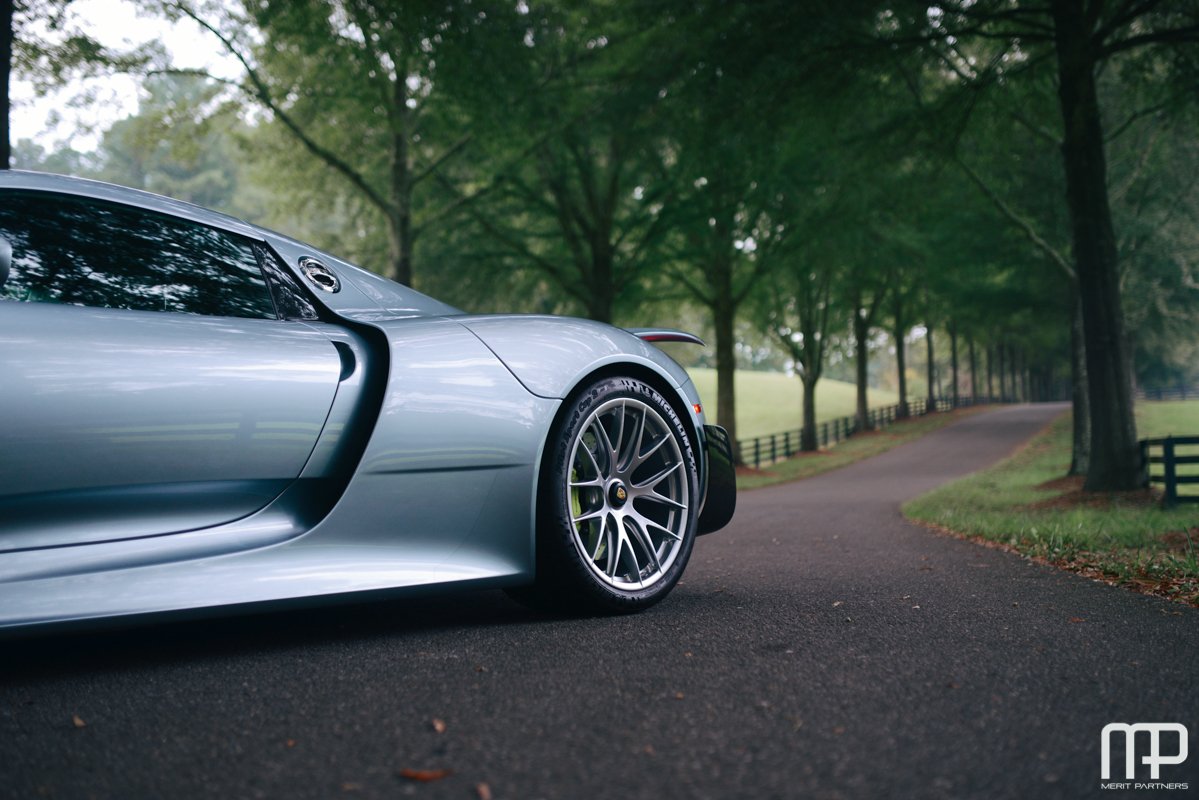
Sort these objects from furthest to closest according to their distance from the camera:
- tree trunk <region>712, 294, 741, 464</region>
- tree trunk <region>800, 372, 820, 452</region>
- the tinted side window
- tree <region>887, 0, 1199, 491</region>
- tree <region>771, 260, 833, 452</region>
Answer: tree trunk <region>800, 372, 820, 452</region>
tree <region>771, 260, 833, 452</region>
tree trunk <region>712, 294, 741, 464</region>
tree <region>887, 0, 1199, 491</region>
the tinted side window

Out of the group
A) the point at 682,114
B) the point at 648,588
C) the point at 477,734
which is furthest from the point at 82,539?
the point at 682,114

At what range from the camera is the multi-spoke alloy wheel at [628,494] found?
11.7ft

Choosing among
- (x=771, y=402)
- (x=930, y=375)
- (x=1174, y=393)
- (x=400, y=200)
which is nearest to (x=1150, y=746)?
(x=400, y=200)

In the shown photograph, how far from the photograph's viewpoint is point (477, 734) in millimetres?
2150

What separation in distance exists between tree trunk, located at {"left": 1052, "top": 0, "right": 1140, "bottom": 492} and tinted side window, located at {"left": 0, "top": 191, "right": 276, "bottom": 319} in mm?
10027

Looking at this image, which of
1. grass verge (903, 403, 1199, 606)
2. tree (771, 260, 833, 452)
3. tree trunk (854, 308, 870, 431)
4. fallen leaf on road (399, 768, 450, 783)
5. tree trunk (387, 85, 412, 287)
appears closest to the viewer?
fallen leaf on road (399, 768, 450, 783)

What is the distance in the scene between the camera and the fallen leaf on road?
73.3 inches

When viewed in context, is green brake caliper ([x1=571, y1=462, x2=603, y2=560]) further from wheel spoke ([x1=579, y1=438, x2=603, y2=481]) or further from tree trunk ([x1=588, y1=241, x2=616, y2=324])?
tree trunk ([x1=588, y1=241, x2=616, y2=324])

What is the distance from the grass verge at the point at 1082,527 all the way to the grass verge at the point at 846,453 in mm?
6612

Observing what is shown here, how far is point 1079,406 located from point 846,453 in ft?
38.1

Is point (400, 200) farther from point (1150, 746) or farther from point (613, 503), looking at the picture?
point (1150, 746)

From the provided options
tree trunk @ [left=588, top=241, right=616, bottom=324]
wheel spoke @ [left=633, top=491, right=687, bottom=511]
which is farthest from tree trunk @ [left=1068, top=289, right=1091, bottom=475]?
wheel spoke @ [left=633, top=491, right=687, bottom=511]

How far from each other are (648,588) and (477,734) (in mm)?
1567

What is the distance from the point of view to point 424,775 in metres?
1.87
